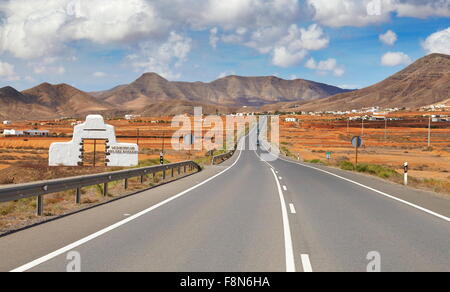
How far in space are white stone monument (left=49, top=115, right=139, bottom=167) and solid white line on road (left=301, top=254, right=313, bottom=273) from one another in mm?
34734

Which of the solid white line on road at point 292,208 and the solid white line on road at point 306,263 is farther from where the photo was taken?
the solid white line on road at point 292,208

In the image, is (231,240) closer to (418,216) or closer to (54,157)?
(418,216)

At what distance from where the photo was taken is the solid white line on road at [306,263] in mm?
6250

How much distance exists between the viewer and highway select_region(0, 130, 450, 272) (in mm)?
6547

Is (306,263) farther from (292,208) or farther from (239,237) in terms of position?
(292,208)

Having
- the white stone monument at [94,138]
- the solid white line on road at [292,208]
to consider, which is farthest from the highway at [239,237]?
the white stone monument at [94,138]

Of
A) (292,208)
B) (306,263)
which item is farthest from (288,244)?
(292,208)

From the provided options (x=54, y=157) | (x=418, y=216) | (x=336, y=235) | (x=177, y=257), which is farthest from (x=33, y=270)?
(x=54, y=157)

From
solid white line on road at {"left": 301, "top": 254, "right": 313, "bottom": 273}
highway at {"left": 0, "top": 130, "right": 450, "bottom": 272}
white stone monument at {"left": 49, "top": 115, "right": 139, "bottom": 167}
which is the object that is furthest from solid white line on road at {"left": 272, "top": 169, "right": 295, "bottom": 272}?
white stone monument at {"left": 49, "top": 115, "right": 139, "bottom": 167}

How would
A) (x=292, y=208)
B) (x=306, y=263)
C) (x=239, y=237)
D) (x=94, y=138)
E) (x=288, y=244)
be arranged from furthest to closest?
(x=94, y=138), (x=292, y=208), (x=239, y=237), (x=288, y=244), (x=306, y=263)

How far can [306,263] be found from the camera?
6.64 m

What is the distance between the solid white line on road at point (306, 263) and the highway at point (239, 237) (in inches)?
0.6

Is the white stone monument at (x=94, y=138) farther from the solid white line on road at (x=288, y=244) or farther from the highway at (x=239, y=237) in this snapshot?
the solid white line on road at (x=288, y=244)

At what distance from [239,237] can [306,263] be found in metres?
2.06
